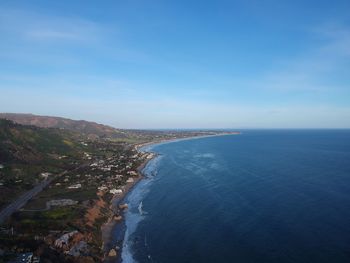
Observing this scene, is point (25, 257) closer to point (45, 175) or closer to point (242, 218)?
point (242, 218)

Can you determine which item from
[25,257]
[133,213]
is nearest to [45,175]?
[133,213]

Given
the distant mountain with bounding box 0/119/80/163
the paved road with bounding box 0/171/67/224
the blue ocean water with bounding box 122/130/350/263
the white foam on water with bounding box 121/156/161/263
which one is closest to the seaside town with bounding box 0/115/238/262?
the paved road with bounding box 0/171/67/224

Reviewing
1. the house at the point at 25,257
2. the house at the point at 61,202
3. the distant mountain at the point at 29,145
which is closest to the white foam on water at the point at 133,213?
the house at the point at 25,257

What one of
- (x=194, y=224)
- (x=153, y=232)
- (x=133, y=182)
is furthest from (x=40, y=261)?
(x=133, y=182)

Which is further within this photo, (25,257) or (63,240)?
(63,240)

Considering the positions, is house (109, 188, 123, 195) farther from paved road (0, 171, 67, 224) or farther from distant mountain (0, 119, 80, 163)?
distant mountain (0, 119, 80, 163)

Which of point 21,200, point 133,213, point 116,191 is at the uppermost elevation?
point 21,200

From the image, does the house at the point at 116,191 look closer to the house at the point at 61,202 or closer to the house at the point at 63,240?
the house at the point at 61,202
